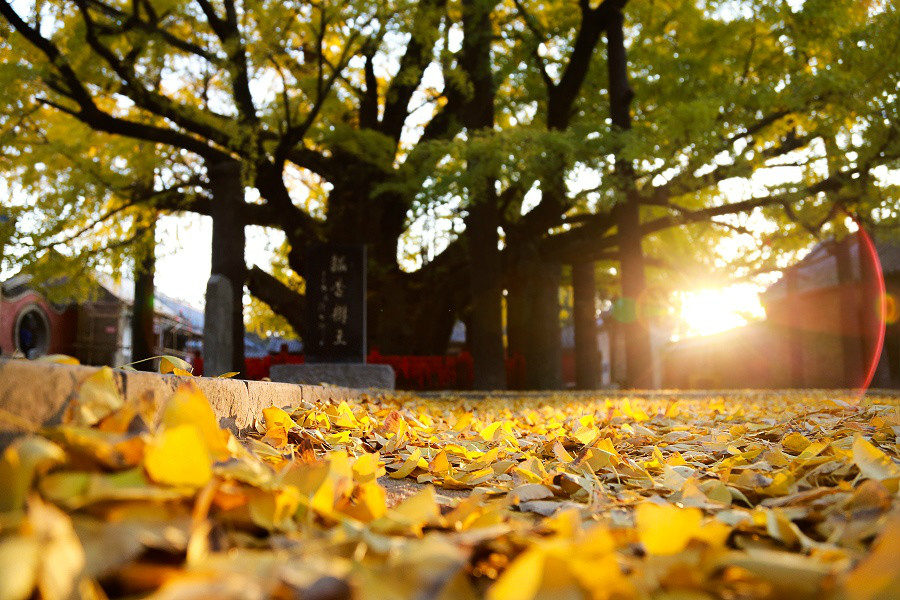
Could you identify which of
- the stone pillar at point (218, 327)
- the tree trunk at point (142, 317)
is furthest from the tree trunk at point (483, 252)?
the tree trunk at point (142, 317)

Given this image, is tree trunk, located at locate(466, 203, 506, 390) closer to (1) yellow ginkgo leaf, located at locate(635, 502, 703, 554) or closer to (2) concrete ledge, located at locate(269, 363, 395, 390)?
(2) concrete ledge, located at locate(269, 363, 395, 390)

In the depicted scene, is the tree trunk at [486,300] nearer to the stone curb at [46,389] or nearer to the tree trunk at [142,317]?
the tree trunk at [142,317]

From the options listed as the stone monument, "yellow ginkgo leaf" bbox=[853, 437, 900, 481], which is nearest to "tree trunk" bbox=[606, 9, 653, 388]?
the stone monument

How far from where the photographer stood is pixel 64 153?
36.1 feet

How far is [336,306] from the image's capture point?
30.3ft

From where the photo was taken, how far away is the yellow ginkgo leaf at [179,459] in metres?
0.73

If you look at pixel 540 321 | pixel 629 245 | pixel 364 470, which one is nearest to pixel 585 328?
pixel 540 321

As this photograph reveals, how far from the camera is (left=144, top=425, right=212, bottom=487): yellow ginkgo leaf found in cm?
73

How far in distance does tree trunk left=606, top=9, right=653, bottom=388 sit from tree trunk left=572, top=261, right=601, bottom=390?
3.58m

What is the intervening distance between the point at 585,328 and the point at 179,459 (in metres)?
13.9

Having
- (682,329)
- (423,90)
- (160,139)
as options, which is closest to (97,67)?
(160,139)

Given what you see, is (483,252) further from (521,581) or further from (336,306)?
(521,581)

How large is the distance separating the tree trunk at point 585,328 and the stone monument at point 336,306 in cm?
629

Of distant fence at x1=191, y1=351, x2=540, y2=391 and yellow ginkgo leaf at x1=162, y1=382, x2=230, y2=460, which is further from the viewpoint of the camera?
distant fence at x1=191, y1=351, x2=540, y2=391
